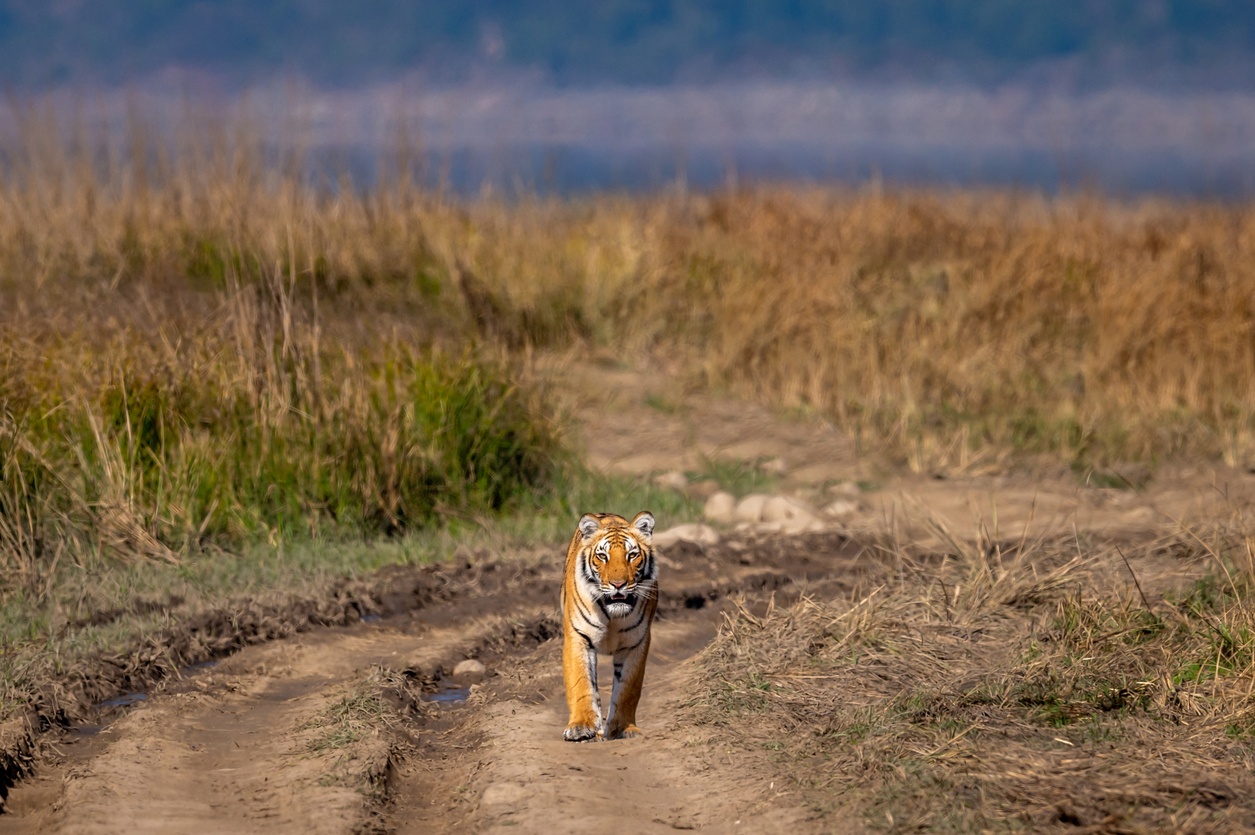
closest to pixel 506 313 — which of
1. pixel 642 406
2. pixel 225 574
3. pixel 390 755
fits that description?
pixel 642 406

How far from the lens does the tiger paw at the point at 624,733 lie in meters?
4.69

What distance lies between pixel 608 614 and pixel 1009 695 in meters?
1.50

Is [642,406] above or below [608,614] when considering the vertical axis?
below

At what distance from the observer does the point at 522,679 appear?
5512 millimetres

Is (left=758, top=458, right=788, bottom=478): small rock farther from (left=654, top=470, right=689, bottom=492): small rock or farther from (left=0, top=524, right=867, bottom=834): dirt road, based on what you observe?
(left=0, top=524, right=867, bottom=834): dirt road

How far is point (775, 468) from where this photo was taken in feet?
33.2

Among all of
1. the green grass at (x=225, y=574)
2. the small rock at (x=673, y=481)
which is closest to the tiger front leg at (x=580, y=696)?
the green grass at (x=225, y=574)

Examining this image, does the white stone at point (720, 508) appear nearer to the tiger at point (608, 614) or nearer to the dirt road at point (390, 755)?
the dirt road at point (390, 755)

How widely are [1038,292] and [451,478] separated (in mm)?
7127

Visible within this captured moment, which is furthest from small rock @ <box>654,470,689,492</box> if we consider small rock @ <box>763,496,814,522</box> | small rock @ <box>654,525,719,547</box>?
small rock @ <box>654,525,719,547</box>

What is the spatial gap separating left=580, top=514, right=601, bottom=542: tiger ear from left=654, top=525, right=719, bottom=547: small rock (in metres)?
3.19

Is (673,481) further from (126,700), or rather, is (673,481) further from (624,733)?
(624,733)

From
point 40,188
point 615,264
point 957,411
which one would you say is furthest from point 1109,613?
point 40,188

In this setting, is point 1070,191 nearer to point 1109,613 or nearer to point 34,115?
point 34,115
